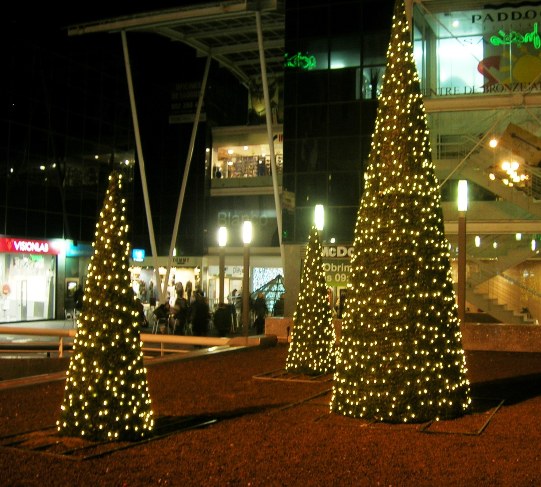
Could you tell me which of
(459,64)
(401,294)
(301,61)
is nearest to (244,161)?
(301,61)

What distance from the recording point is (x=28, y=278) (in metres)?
36.9

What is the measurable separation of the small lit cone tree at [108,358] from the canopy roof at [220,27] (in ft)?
81.9

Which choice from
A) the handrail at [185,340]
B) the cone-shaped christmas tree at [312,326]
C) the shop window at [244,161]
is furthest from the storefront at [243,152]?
the cone-shaped christmas tree at [312,326]

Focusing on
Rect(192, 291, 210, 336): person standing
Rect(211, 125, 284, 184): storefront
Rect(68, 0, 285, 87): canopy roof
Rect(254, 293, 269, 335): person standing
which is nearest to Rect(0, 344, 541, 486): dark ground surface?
Rect(192, 291, 210, 336): person standing

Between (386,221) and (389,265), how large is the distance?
0.57 meters

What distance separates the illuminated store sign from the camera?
3500 centimetres

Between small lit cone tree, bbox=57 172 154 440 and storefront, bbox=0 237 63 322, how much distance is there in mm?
27812

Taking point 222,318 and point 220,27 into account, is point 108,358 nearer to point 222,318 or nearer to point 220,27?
point 222,318

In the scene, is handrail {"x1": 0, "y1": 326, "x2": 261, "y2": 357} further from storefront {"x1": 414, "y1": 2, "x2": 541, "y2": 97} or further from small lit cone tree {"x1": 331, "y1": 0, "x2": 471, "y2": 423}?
storefront {"x1": 414, "y1": 2, "x2": 541, "y2": 97}

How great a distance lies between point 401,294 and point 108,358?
3.57 meters

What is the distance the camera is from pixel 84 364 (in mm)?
8523

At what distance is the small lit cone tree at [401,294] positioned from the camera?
31.3ft

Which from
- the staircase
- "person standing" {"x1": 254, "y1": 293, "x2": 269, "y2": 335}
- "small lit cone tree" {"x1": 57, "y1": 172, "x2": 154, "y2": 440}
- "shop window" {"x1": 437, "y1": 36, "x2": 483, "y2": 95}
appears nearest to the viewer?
"small lit cone tree" {"x1": 57, "y1": 172, "x2": 154, "y2": 440}

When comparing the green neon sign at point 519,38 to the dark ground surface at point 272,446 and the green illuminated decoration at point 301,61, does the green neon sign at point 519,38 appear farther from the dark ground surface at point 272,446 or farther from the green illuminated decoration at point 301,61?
the dark ground surface at point 272,446
